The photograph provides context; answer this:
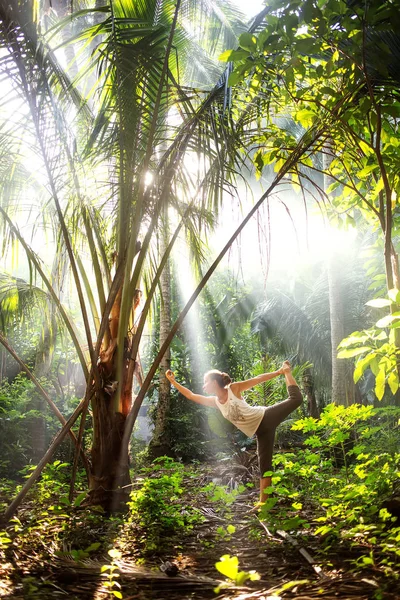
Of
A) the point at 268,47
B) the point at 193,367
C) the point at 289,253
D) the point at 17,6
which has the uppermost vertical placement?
the point at 289,253

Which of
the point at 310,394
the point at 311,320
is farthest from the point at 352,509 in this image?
the point at 310,394

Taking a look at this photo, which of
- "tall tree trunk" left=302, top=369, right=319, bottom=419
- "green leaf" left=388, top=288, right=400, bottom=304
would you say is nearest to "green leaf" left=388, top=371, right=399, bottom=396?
"green leaf" left=388, top=288, right=400, bottom=304

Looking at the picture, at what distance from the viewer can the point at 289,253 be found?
16516mm

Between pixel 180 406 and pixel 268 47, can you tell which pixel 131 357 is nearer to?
pixel 268 47

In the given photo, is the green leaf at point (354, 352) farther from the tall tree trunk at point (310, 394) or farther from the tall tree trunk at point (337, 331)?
the tall tree trunk at point (310, 394)

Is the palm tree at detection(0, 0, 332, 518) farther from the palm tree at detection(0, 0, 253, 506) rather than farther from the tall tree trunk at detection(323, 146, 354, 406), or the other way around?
the tall tree trunk at detection(323, 146, 354, 406)

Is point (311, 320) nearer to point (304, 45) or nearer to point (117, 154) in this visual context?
point (117, 154)

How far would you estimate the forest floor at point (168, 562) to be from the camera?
6.99 ft

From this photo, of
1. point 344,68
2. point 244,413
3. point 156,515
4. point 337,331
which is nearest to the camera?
point 344,68

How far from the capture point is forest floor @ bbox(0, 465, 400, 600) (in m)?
2.13

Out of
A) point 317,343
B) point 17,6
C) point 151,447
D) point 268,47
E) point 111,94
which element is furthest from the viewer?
point 317,343

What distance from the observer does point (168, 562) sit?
2.84 meters

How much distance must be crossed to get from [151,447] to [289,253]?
8.70m

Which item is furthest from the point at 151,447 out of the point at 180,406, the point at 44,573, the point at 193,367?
the point at 44,573
